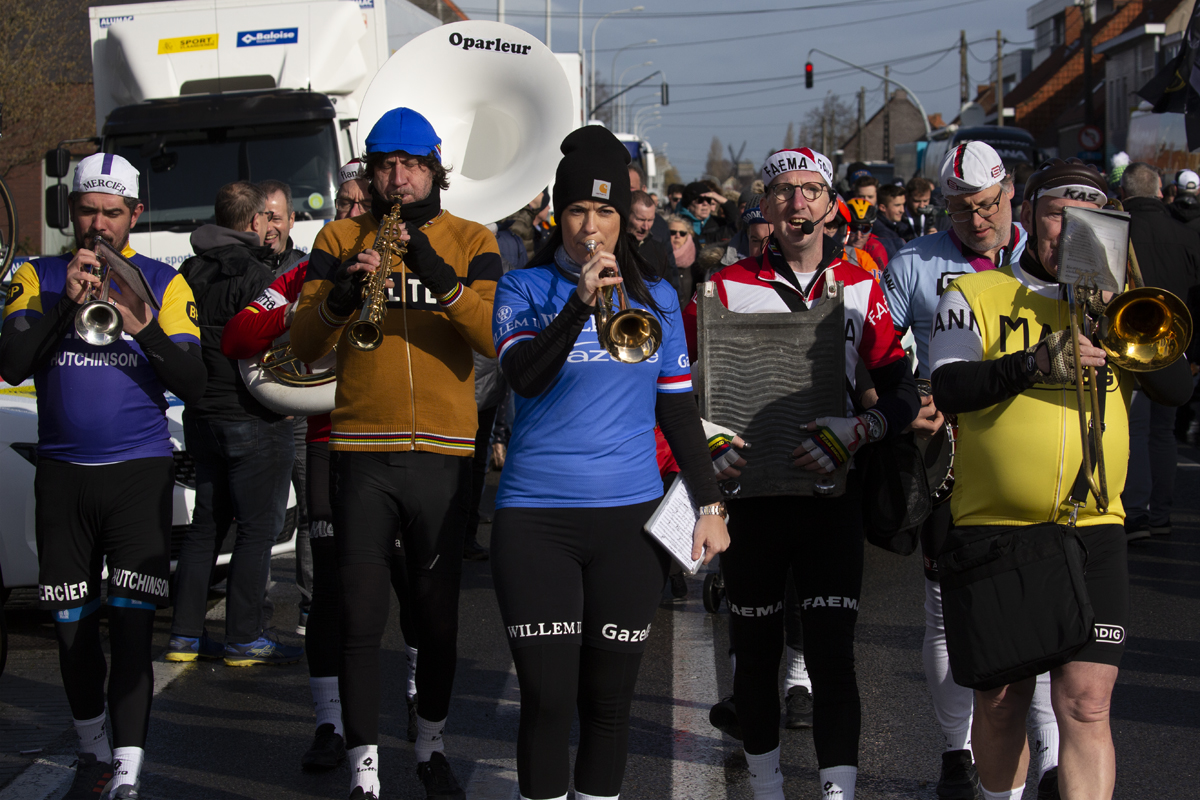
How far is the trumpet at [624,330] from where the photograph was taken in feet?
9.91

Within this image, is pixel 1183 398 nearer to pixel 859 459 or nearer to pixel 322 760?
pixel 859 459

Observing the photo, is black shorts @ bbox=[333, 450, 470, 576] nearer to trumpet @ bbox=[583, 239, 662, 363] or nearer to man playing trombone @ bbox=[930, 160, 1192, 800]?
trumpet @ bbox=[583, 239, 662, 363]

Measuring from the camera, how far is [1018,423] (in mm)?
3207

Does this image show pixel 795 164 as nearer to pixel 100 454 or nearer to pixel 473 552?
pixel 100 454

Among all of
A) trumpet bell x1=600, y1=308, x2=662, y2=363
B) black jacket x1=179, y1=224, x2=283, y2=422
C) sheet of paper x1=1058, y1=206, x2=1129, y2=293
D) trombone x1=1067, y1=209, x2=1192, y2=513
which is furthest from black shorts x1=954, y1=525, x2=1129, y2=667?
black jacket x1=179, y1=224, x2=283, y2=422

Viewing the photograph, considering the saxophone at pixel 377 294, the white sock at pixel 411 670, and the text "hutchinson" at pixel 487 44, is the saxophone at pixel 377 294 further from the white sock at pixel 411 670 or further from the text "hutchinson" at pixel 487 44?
the text "hutchinson" at pixel 487 44

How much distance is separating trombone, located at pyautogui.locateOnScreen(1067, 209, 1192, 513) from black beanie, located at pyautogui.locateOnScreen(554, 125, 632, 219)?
3.90 ft

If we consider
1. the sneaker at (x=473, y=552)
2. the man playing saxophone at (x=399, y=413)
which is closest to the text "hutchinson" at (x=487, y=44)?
the sneaker at (x=473, y=552)

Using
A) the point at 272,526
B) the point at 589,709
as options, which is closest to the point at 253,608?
the point at 272,526

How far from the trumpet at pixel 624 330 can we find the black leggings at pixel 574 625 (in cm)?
42

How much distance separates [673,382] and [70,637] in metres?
2.21

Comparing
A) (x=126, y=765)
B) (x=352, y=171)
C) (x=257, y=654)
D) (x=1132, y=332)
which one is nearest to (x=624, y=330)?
(x=1132, y=332)

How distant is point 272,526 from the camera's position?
5.68 metres

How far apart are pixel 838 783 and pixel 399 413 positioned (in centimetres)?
173
